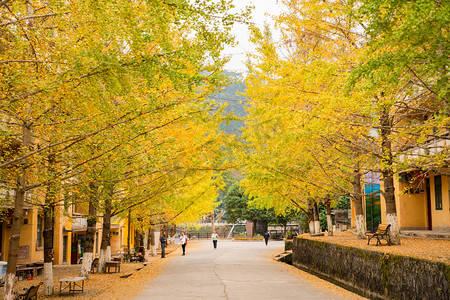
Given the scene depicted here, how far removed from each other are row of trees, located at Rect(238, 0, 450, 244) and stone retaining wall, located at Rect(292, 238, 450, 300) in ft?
8.14

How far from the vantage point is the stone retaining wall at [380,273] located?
994 centimetres

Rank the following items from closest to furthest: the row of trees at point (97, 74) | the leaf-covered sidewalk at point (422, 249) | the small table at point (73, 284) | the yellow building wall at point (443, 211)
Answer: the row of trees at point (97, 74)
the leaf-covered sidewalk at point (422, 249)
the small table at point (73, 284)
the yellow building wall at point (443, 211)

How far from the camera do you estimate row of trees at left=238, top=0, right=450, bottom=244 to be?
28.8 ft

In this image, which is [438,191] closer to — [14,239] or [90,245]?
[90,245]

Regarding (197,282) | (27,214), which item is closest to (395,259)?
(197,282)

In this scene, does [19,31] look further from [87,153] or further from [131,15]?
[87,153]

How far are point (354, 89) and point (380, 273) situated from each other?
5.46m

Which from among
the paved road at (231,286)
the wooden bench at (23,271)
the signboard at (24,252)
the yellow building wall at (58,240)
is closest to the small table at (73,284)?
the paved road at (231,286)

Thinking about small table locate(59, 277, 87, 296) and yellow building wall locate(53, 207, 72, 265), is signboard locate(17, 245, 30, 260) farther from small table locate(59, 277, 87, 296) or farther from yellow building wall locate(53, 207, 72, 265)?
small table locate(59, 277, 87, 296)

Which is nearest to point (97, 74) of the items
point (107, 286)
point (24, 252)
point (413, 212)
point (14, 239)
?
point (14, 239)

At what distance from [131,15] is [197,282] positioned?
10.8 metres

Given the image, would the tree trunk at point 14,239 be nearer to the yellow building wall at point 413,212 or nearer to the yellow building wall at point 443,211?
the yellow building wall at point 443,211

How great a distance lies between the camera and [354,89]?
11.5 m

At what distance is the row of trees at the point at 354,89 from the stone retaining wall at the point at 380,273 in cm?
248
